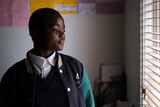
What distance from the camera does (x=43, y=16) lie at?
1167mm

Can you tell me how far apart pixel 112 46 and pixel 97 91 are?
48cm

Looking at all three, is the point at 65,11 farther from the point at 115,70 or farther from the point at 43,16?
the point at 43,16

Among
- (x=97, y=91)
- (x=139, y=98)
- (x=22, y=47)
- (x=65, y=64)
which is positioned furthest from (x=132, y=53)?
(x=65, y=64)

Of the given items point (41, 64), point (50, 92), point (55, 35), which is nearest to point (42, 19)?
point (55, 35)

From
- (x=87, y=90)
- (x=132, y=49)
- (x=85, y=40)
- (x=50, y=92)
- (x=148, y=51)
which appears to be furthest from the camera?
(x=85, y=40)

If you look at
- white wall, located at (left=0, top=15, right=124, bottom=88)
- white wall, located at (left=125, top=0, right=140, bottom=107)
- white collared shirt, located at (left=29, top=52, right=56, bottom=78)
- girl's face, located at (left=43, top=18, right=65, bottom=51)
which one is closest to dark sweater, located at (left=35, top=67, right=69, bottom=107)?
white collared shirt, located at (left=29, top=52, right=56, bottom=78)

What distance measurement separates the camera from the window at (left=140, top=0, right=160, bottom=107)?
6.16 ft

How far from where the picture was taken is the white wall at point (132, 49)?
7.23ft

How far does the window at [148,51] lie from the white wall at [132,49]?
12 cm

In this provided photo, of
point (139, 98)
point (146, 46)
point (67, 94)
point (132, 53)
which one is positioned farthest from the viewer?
point (132, 53)

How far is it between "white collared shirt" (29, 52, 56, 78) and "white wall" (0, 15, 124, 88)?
155cm

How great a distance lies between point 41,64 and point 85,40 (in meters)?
1.59

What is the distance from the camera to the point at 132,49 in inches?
93.8

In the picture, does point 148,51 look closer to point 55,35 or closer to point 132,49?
point 132,49
